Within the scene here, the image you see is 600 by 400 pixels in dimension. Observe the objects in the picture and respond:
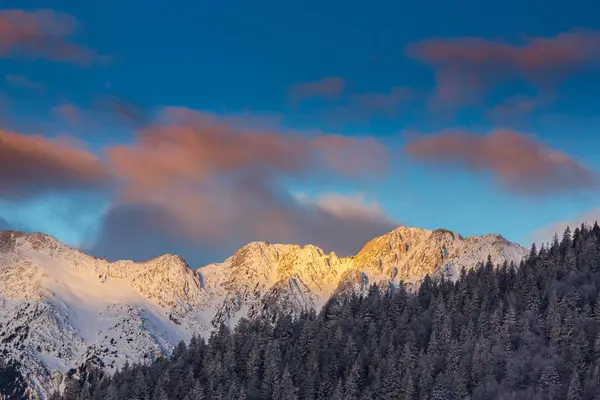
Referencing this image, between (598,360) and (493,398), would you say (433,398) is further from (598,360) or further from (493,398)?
(598,360)

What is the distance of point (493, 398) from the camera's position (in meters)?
198

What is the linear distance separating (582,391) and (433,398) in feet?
116

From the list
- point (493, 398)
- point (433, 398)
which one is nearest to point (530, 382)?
point (493, 398)

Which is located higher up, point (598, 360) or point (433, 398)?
point (598, 360)

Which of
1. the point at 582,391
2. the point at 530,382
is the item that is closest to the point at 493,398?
the point at 530,382

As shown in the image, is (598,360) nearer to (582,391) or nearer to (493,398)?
(582,391)

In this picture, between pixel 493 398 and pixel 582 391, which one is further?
pixel 493 398

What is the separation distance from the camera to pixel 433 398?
199375 mm

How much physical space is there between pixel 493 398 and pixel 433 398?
14.7 meters

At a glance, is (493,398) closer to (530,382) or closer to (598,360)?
(530,382)

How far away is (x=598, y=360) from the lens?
195 m

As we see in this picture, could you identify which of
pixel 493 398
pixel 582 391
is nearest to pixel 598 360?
pixel 582 391

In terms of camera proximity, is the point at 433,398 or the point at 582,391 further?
the point at 433,398

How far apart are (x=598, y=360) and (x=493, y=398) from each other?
2697 centimetres
